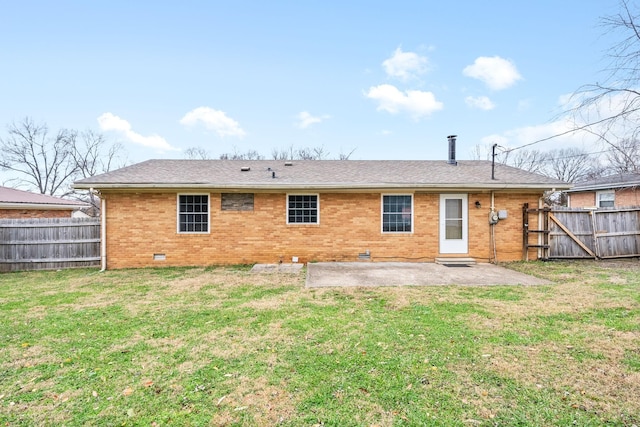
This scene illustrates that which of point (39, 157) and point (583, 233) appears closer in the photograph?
point (583, 233)

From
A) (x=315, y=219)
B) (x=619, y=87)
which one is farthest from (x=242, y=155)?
(x=619, y=87)

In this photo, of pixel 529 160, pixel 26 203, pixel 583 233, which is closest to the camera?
pixel 583 233

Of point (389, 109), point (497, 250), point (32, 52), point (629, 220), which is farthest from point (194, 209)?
point (389, 109)

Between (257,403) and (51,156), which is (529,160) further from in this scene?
(51,156)

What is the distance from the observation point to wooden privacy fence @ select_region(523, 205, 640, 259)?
9.34 metres

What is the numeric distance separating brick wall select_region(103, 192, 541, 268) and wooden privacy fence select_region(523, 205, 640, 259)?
55 centimetres

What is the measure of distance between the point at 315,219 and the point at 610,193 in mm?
16613

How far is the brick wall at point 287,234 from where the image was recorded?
29.2ft

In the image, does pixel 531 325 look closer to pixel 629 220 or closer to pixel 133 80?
pixel 629 220

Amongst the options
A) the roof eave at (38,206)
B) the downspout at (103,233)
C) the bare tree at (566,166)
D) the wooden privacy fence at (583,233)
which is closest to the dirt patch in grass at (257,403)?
the downspout at (103,233)

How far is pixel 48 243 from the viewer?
30.3 ft

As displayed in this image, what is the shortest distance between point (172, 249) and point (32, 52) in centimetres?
1085

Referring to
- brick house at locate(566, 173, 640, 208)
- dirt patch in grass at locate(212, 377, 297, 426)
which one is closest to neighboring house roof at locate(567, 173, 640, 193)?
brick house at locate(566, 173, 640, 208)

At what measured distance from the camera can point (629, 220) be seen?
1010 cm
